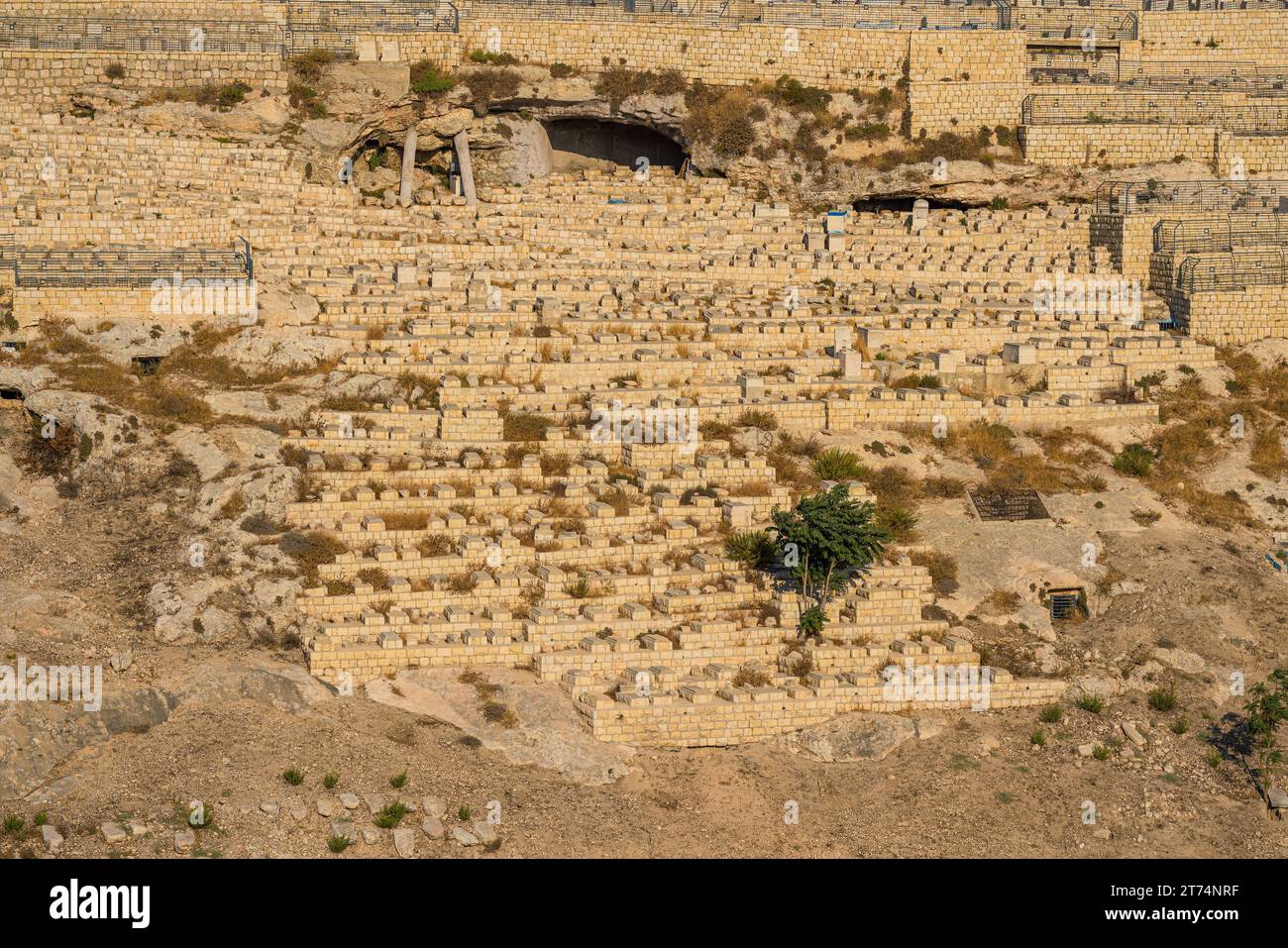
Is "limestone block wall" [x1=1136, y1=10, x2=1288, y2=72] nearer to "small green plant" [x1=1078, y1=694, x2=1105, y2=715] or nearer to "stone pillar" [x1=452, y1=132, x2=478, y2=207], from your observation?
"stone pillar" [x1=452, y1=132, x2=478, y2=207]

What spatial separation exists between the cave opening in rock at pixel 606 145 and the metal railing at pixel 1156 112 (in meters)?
7.50

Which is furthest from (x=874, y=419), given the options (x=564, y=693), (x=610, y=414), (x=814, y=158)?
(x=814, y=158)

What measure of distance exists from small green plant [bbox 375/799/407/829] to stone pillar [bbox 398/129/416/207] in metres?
19.1

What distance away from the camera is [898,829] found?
21.9 m

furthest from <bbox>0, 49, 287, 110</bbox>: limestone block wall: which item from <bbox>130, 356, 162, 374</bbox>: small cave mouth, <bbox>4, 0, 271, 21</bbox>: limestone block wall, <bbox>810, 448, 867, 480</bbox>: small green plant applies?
<bbox>810, 448, 867, 480</bbox>: small green plant

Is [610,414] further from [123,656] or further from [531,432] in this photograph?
[123,656]

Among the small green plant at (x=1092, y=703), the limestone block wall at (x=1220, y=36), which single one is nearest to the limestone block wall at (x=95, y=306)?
the small green plant at (x=1092, y=703)

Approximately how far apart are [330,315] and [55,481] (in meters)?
5.82

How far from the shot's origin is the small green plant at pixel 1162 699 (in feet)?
80.4
